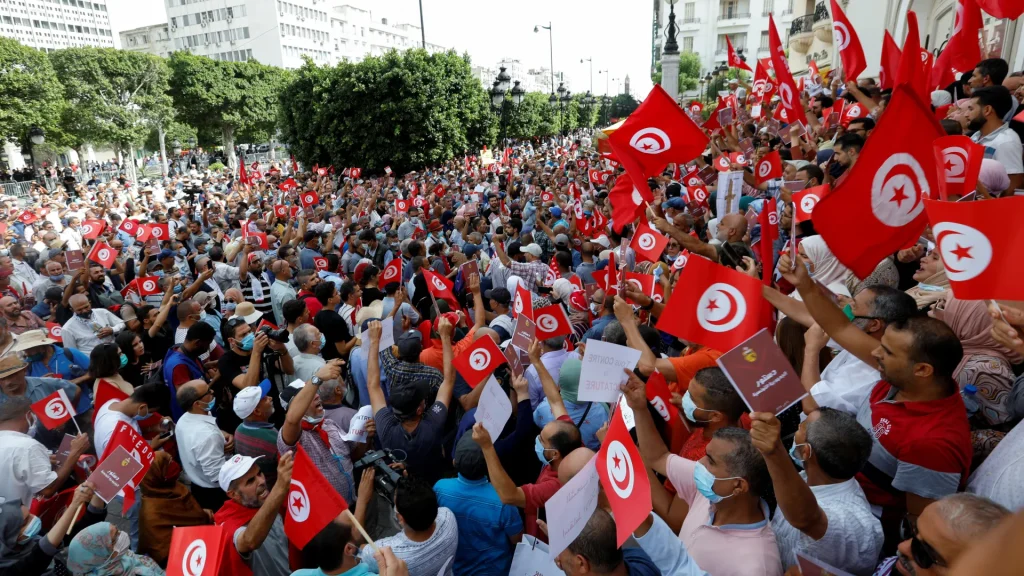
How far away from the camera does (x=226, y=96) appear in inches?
1996

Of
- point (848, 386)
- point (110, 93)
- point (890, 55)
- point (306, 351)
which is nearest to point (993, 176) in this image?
point (848, 386)

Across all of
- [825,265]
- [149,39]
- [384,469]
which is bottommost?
[384,469]

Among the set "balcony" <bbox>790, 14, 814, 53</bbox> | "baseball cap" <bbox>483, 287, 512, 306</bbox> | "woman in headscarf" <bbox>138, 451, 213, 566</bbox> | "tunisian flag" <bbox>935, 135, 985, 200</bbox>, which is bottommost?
"woman in headscarf" <bbox>138, 451, 213, 566</bbox>

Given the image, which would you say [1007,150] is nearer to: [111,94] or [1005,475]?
[1005,475]

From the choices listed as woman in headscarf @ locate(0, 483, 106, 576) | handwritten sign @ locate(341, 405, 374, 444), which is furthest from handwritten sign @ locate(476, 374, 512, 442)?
woman in headscarf @ locate(0, 483, 106, 576)

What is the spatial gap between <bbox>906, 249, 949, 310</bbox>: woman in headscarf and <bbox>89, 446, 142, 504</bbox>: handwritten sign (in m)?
4.74

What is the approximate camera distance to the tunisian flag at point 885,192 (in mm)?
3123

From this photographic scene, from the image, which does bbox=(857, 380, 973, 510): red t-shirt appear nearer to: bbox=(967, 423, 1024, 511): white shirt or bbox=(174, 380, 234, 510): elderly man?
bbox=(967, 423, 1024, 511): white shirt

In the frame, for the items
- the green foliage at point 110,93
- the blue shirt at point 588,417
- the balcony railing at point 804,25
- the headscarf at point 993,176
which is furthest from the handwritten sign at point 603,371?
the green foliage at point 110,93

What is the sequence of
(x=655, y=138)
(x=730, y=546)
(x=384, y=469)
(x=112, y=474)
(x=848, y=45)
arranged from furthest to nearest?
(x=848, y=45) < (x=655, y=138) < (x=384, y=469) < (x=112, y=474) < (x=730, y=546)

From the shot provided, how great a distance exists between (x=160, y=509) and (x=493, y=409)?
90.1 inches

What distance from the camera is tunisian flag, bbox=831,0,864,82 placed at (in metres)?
7.88

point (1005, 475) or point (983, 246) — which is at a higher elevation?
point (983, 246)

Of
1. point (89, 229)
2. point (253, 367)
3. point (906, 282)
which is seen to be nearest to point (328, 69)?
point (89, 229)
